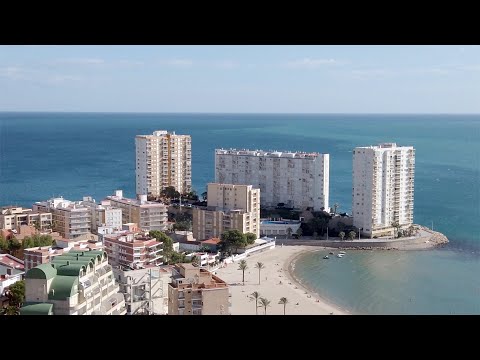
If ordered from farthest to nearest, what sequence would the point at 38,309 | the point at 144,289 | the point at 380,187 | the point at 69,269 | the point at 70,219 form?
the point at 380,187 < the point at 70,219 < the point at 144,289 < the point at 69,269 < the point at 38,309

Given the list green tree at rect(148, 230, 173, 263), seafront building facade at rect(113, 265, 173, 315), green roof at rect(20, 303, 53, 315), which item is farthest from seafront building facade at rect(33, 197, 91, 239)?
green roof at rect(20, 303, 53, 315)

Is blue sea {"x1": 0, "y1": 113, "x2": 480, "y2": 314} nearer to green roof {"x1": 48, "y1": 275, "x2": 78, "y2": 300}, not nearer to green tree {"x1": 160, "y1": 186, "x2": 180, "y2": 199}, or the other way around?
green tree {"x1": 160, "y1": 186, "x2": 180, "y2": 199}

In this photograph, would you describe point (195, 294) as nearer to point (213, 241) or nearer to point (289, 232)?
point (213, 241)

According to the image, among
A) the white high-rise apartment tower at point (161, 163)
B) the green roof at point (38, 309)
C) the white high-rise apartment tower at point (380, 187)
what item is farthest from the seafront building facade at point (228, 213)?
the green roof at point (38, 309)

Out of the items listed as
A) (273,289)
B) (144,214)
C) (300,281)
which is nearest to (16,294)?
(273,289)

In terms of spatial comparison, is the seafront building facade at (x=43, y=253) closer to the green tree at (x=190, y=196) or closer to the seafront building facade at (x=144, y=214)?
the seafront building facade at (x=144, y=214)

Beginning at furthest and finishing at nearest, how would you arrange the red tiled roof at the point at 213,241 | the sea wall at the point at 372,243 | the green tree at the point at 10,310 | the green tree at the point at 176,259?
1. the sea wall at the point at 372,243
2. the red tiled roof at the point at 213,241
3. the green tree at the point at 176,259
4. the green tree at the point at 10,310
